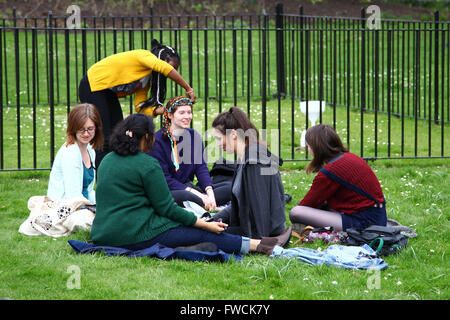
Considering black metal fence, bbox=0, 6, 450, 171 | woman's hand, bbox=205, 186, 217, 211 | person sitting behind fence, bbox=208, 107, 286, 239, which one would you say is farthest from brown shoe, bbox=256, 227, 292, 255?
black metal fence, bbox=0, 6, 450, 171

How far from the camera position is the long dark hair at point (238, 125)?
509 cm

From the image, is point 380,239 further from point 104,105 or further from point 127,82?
point 104,105

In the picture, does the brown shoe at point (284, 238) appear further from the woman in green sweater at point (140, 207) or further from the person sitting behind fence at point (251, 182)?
the woman in green sweater at point (140, 207)

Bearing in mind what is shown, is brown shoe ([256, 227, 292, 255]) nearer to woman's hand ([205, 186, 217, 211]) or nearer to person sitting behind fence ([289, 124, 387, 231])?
person sitting behind fence ([289, 124, 387, 231])

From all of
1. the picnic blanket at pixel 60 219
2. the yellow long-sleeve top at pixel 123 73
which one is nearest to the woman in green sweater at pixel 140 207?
the picnic blanket at pixel 60 219

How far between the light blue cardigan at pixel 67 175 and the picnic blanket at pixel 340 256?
179 cm

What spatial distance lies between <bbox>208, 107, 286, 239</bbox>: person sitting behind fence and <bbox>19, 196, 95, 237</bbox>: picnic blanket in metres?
1.17

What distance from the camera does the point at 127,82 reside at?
6594mm

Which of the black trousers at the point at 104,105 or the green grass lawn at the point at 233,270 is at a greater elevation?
the black trousers at the point at 104,105

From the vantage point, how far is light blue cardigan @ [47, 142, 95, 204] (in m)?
5.44

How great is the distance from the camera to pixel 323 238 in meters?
5.21

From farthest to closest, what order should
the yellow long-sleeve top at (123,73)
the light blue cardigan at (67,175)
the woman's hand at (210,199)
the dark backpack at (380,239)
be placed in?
the yellow long-sleeve top at (123,73), the woman's hand at (210,199), the light blue cardigan at (67,175), the dark backpack at (380,239)
